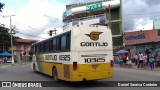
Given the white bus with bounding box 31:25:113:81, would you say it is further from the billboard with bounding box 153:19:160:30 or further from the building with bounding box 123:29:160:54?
the billboard with bounding box 153:19:160:30

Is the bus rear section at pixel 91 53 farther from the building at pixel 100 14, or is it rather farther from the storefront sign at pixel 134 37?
the building at pixel 100 14

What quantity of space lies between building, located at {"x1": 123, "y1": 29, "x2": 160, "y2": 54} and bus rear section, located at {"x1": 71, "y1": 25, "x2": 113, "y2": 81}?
26823 mm

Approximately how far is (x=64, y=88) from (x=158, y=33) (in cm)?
3288

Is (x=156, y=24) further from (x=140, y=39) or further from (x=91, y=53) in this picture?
(x=91, y=53)

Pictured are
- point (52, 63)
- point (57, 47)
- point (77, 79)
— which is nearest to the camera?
point (77, 79)

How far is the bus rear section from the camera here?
47.0 feet

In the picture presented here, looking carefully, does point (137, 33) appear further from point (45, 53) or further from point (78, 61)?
point (78, 61)

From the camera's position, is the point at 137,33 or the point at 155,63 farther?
the point at 137,33

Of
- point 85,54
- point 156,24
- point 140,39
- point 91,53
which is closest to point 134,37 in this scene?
point 140,39

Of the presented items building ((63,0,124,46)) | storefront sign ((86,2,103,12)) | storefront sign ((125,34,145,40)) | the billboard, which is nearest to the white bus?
storefront sign ((125,34,145,40))

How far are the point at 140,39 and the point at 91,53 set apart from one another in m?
34.9

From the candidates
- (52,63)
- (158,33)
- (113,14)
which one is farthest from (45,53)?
(113,14)

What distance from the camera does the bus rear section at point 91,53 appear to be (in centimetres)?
1432

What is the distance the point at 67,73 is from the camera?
14.7 metres
